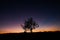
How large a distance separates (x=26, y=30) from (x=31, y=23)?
3.36 m

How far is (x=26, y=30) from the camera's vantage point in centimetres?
4772

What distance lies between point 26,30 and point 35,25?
405 cm
